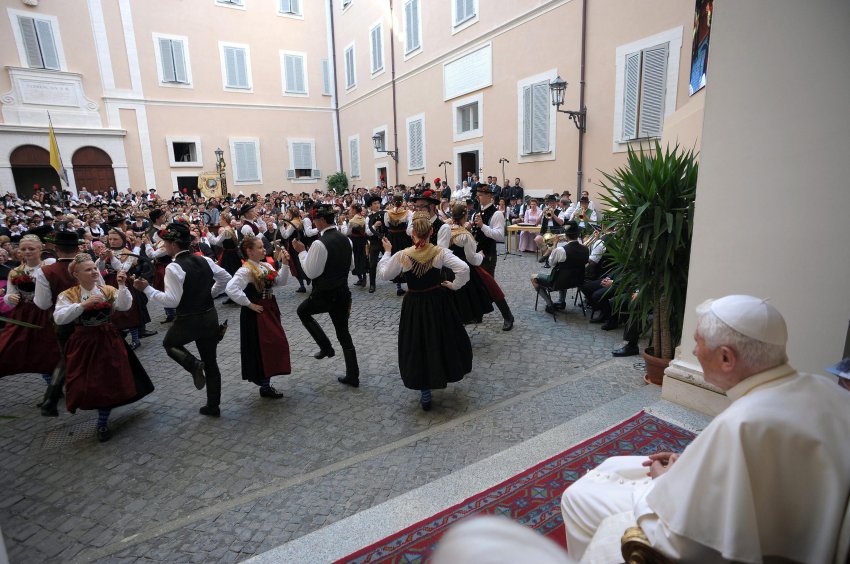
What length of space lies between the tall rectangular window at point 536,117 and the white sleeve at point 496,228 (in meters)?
7.09

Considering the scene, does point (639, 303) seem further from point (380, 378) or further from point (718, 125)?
point (380, 378)

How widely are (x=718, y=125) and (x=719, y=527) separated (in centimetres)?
269

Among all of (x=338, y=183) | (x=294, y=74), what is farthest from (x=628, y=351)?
(x=294, y=74)

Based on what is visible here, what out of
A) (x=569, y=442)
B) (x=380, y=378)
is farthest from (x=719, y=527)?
(x=380, y=378)

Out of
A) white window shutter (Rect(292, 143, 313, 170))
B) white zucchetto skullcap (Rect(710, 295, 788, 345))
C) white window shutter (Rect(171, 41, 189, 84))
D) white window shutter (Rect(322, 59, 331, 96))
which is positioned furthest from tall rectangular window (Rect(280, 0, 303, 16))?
white zucchetto skullcap (Rect(710, 295, 788, 345))

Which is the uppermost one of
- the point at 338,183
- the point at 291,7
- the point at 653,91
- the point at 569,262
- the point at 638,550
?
the point at 291,7

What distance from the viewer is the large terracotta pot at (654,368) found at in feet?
13.1

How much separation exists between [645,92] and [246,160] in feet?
66.5

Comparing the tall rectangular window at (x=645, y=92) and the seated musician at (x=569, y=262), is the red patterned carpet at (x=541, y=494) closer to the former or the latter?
the seated musician at (x=569, y=262)

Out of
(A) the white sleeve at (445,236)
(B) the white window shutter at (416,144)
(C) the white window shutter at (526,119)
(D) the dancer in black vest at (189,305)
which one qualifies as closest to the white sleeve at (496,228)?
(A) the white sleeve at (445,236)

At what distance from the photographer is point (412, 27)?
17766 mm

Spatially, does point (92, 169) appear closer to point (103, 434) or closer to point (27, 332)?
point (27, 332)

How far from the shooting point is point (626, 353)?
5.00 metres

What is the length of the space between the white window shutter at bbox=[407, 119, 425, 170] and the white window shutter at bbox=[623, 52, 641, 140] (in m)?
9.60
